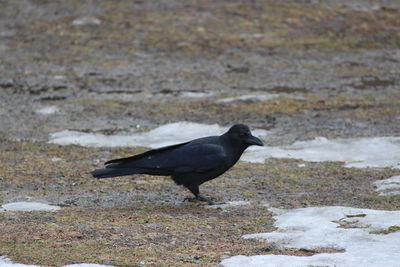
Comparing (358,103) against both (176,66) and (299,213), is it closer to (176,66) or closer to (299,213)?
(176,66)

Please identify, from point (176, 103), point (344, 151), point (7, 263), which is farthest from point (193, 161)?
point (176, 103)

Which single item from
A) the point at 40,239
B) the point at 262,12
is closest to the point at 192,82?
the point at 262,12

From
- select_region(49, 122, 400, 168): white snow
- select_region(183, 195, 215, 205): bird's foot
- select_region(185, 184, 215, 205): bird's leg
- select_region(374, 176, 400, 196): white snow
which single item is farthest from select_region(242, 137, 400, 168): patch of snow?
select_region(185, 184, 215, 205): bird's leg

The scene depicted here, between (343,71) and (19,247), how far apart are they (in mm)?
12793

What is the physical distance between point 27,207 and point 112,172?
867 mm

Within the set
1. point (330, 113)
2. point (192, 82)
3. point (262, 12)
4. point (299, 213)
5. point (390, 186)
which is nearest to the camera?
point (299, 213)

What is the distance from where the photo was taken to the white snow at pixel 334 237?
5828mm

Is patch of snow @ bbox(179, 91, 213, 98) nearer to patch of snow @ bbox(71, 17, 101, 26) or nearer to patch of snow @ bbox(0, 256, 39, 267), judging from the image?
patch of snow @ bbox(71, 17, 101, 26)

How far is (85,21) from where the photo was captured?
21781 millimetres

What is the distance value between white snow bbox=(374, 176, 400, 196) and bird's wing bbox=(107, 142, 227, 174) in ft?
5.92

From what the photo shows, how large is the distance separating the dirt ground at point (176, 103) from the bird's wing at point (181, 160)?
0.40 meters

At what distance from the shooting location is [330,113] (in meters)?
13.9

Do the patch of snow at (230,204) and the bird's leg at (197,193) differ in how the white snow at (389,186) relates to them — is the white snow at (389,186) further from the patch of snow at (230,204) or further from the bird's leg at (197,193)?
the bird's leg at (197,193)

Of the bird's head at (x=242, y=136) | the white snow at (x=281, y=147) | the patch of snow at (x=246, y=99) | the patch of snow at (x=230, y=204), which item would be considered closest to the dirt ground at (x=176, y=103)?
the patch of snow at (x=230, y=204)
